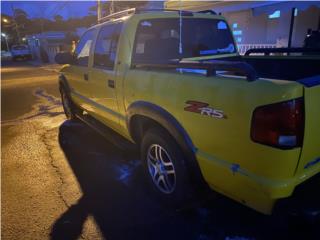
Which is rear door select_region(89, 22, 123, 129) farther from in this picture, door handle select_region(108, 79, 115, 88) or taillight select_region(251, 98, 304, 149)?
taillight select_region(251, 98, 304, 149)

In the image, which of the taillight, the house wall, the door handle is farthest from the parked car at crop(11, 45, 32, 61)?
the taillight

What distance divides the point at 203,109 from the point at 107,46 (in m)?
2.11

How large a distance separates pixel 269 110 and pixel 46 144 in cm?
432

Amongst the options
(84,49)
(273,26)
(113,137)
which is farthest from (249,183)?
(273,26)

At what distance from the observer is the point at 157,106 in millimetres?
2695

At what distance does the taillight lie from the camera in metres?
1.78

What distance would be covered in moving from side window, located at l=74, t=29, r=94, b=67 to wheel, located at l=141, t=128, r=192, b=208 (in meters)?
2.07

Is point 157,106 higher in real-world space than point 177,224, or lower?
higher

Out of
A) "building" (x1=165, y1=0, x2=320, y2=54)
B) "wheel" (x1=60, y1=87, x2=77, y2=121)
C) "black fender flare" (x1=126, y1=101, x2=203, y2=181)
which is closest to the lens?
"black fender flare" (x1=126, y1=101, x2=203, y2=181)

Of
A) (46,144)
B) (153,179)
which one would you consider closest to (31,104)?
(46,144)

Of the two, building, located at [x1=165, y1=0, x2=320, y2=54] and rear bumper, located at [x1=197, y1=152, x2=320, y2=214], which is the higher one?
building, located at [x1=165, y1=0, x2=320, y2=54]

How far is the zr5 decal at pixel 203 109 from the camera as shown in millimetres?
2057

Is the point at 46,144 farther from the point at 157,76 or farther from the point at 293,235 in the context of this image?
the point at 293,235

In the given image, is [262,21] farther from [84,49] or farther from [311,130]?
[311,130]
